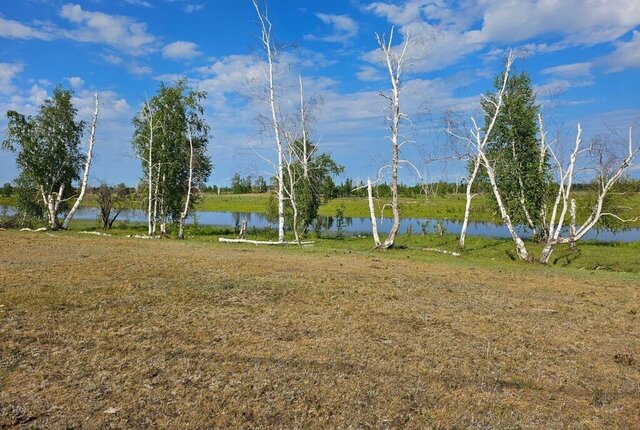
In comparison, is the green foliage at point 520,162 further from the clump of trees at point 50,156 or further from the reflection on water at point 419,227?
the clump of trees at point 50,156

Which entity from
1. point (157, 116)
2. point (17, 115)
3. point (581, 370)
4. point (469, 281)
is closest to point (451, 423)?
point (581, 370)

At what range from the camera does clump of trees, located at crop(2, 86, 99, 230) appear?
3553 cm

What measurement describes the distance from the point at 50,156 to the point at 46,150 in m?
0.62

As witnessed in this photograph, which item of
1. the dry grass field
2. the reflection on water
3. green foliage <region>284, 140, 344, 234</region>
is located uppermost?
green foliage <region>284, 140, 344, 234</region>

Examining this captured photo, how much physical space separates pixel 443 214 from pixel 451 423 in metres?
67.8

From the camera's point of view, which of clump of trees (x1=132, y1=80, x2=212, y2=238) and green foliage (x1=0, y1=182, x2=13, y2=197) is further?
green foliage (x1=0, y1=182, x2=13, y2=197)

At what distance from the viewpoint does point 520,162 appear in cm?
2925

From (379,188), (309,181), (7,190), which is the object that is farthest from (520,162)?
(7,190)

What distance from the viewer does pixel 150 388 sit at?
219 inches

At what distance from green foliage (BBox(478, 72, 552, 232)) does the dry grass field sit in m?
16.3

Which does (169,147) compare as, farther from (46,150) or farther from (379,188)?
(379,188)

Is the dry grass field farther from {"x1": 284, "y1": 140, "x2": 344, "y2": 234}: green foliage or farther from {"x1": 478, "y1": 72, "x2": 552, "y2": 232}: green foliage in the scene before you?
{"x1": 284, "y1": 140, "x2": 344, "y2": 234}: green foliage

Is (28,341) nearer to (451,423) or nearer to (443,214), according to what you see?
(451,423)

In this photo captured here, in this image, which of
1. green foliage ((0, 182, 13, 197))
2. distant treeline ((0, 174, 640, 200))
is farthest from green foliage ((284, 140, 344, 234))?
green foliage ((0, 182, 13, 197))
